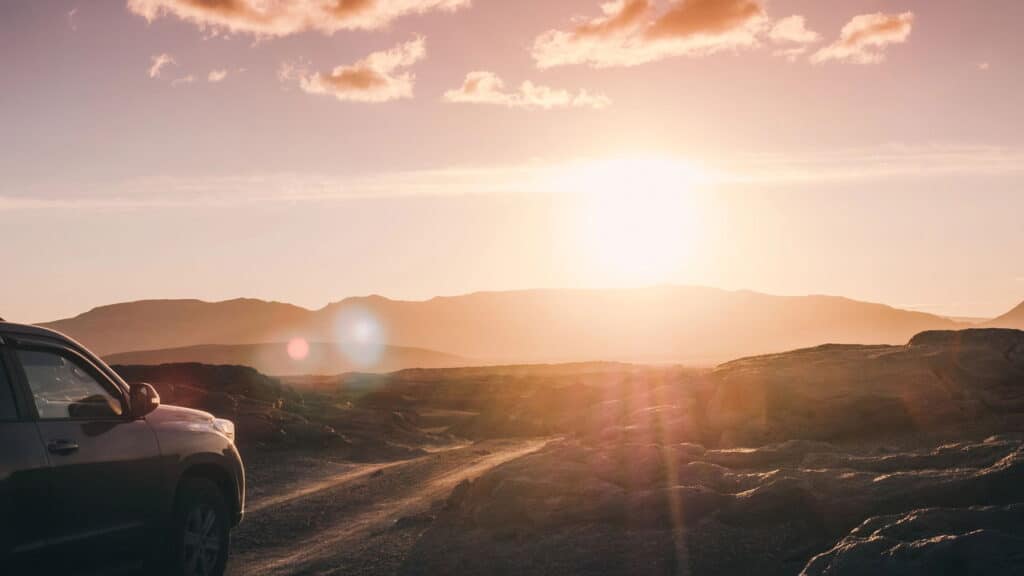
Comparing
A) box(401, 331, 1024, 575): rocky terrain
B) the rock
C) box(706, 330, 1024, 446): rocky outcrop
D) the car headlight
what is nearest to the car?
the car headlight

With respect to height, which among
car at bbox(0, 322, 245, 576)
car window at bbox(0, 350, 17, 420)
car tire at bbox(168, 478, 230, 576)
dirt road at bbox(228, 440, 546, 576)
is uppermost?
car window at bbox(0, 350, 17, 420)

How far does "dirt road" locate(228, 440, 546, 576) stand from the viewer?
13844 millimetres

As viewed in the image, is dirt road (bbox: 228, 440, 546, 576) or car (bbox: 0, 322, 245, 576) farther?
dirt road (bbox: 228, 440, 546, 576)

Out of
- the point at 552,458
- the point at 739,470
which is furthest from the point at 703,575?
the point at 552,458

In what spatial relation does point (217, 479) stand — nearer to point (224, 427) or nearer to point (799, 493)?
point (224, 427)

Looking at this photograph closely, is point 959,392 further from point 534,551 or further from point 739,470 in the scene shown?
point 534,551

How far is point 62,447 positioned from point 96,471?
0.48m

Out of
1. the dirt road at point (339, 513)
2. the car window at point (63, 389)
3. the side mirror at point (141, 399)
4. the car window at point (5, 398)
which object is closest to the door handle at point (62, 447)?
the car window at point (63, 389)

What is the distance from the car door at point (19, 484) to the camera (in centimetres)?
738

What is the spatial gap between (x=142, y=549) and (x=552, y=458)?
1045 cm

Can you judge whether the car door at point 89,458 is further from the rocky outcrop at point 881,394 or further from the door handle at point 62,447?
the rocky outcrop at point 881,394

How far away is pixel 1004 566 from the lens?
8.91m

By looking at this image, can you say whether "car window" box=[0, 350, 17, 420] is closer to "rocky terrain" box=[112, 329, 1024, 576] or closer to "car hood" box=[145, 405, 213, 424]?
"car hood" box=[145, 405, 213, 424]

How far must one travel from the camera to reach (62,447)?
26.4 feet
